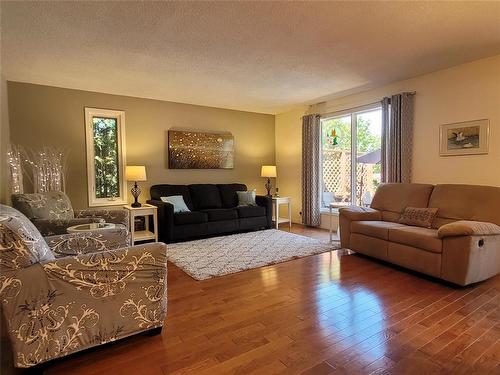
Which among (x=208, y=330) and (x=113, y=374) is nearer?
(x=113, y=374)

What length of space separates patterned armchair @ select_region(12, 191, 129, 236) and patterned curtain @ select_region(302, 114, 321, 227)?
339 centimetres

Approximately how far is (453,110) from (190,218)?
3824 mm

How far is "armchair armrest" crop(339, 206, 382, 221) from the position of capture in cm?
380

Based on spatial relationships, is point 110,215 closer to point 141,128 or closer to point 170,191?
point 170,191

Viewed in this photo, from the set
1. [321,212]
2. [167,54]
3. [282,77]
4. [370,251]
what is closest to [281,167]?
[321,212]

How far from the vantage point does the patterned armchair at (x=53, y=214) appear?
285 centimetres

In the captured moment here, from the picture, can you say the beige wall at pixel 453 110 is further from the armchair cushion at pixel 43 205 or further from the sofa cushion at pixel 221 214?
the armchair cushion at pixel 43 205

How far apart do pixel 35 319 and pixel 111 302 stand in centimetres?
37

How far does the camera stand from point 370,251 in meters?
3.50

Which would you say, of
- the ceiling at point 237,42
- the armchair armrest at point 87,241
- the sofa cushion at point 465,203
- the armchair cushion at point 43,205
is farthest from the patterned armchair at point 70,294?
the sofa cushion at point 465,203

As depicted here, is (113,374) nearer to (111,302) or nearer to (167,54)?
(111,302)

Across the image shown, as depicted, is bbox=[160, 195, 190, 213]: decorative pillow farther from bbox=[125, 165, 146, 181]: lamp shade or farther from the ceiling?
the ceiling

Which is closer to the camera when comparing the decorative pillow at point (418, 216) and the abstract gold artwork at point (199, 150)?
the decorative pillow at point (418, 216)

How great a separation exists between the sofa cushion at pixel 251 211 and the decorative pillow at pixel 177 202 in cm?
91
